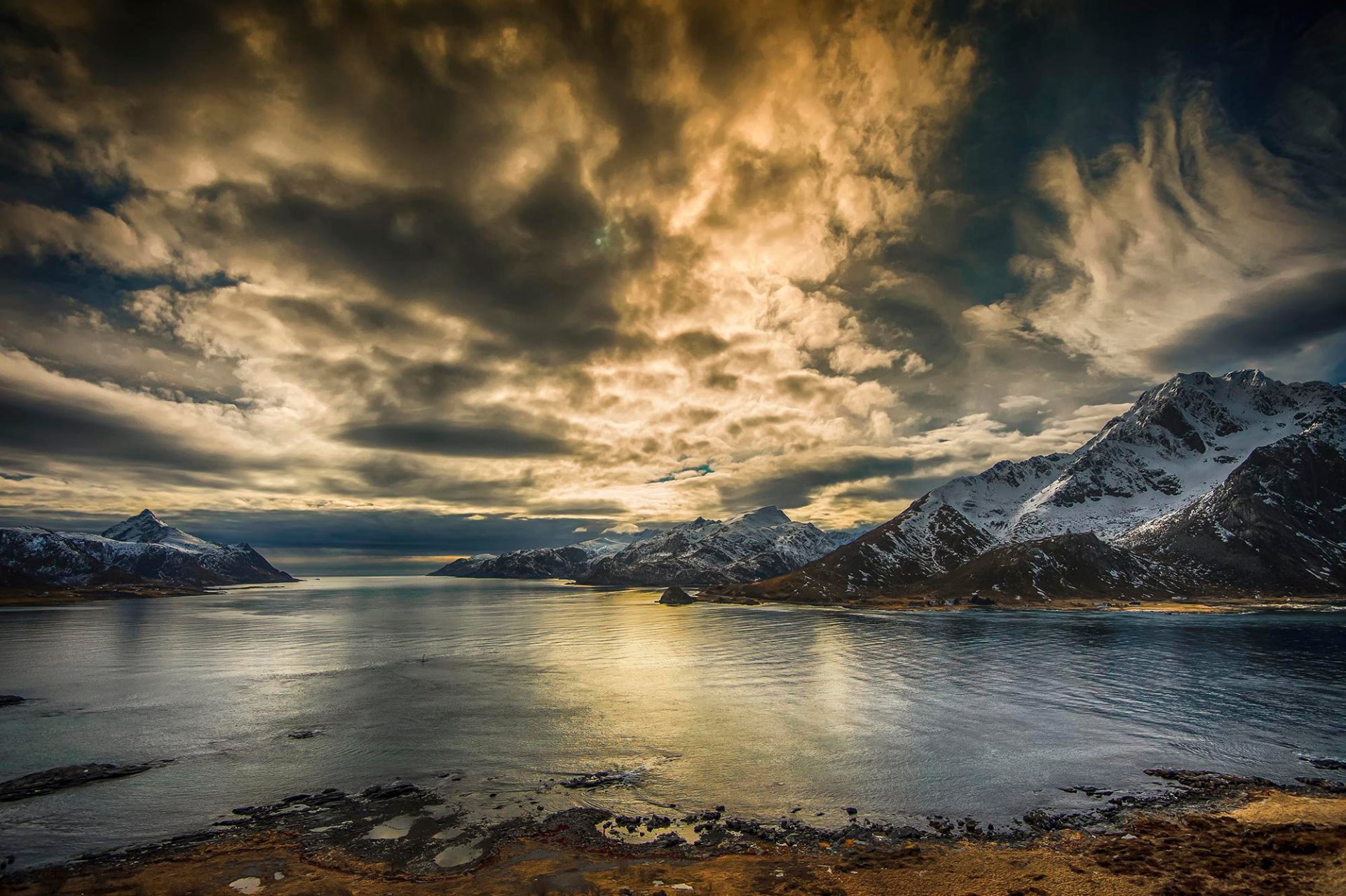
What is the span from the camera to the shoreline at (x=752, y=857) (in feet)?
98.3

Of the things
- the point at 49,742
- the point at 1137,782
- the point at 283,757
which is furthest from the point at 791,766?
the point at 49,742

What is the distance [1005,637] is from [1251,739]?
11275cm

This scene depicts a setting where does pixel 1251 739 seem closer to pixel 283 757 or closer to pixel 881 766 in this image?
pixel 881 766

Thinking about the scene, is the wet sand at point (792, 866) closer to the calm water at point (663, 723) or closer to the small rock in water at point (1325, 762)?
the calm water at point (663, 723)

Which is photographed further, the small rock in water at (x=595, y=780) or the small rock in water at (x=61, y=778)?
the small rock in water at (x=595, y=780)

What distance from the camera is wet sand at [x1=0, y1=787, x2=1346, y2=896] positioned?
2969 centimetres

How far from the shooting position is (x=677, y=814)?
40.9m

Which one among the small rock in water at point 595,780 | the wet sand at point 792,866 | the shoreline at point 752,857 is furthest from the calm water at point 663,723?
the wet sand at point 792,866

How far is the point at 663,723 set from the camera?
222ft

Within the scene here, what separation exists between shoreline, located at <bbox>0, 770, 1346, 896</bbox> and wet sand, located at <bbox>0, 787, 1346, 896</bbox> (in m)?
0.11

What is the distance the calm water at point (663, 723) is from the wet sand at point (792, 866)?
5519 millimetres

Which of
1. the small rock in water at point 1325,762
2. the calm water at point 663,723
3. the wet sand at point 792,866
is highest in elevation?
the wet sand at point 792,866

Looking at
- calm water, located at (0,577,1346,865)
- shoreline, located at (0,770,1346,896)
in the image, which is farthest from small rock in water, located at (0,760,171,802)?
shoreline, located at (0,770,1346,896)

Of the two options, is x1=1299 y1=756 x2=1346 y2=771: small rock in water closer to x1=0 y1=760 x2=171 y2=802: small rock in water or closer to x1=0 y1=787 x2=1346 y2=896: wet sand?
x1=0 y1=787 x2=1346 y2=896: wet sand
